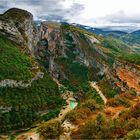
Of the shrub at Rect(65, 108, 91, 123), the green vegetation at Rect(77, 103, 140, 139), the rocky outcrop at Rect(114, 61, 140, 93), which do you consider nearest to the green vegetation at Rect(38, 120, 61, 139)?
the green vegetation at Rect(77, 103, 140, 139)

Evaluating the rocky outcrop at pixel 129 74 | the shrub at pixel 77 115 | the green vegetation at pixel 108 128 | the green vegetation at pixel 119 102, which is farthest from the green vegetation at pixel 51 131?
the rocky outcrop at pixel 129 74

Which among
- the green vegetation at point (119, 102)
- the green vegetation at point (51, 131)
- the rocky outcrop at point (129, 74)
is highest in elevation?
the green vegetation at point (119, 102)

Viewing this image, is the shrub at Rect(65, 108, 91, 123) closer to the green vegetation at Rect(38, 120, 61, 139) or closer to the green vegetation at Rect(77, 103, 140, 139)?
the green vegetation at Rect(38, 120, 61, 139)

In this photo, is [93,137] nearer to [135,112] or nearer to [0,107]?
[135,112]

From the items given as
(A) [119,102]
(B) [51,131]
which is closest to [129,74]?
(A) [119,102]

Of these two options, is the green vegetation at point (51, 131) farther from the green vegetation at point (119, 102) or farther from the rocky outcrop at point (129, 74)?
the rocky outcrop at point (129, 74)

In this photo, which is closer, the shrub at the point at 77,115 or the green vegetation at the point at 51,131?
the green vegetation at the point at 51,131

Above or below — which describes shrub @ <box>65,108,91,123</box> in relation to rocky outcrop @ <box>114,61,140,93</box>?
above

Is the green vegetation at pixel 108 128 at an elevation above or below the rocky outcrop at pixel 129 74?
above

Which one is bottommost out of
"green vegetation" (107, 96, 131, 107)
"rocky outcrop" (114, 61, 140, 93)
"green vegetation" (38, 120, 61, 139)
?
"rocky outcrop" (114, 61, 140, 93)

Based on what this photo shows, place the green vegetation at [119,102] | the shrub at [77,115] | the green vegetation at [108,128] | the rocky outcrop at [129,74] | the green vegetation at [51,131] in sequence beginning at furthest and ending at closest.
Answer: the rocky outcrop at [129,74]
the green vegetation at [119,102]
the shrub at [77,115]
the green vegetation at [51,131]
the green vegetation at [108,128]

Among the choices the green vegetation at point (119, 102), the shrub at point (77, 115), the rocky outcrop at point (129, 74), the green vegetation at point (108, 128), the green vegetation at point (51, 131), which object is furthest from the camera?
the rocky outcrop at point (129, 74)
